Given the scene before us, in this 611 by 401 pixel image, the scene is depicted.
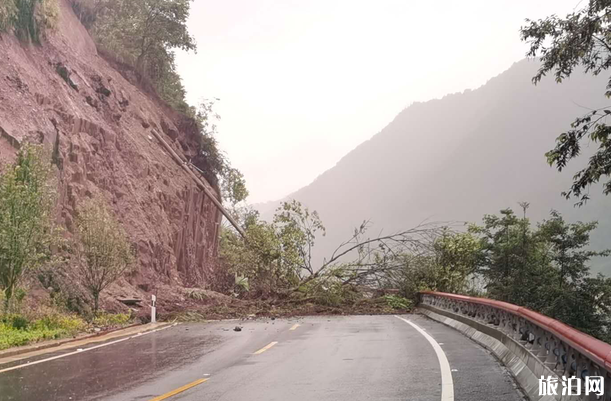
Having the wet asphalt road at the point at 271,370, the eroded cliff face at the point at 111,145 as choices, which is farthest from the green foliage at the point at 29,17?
the wet asphalt road at the point at 271,370

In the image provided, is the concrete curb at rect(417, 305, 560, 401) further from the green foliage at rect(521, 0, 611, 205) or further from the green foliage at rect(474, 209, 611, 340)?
the green foliage at rect(474, 209, 611, 340)

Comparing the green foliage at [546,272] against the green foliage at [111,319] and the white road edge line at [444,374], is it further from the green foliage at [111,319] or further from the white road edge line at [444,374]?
the green foliage at [111,319]

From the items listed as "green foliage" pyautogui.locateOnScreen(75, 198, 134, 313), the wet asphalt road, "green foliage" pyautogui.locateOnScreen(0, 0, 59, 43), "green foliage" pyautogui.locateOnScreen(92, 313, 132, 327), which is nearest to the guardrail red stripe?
the wet asphalt road

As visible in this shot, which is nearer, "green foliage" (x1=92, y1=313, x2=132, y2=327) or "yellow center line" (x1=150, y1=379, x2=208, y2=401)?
"yellow center line" (x1=150, y1=379, x2=208, y2=401)

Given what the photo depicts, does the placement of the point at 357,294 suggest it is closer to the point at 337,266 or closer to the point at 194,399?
the point at 337,266

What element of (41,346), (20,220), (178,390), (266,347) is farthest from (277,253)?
(178,390)

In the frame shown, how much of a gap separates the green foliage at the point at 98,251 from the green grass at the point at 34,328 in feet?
6.23

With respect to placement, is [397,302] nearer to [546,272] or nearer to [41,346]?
[41,346]

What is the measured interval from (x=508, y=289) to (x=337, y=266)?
19.9 metres

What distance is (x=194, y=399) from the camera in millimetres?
7555

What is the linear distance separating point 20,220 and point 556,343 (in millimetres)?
13461

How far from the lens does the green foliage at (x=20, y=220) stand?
1524cm

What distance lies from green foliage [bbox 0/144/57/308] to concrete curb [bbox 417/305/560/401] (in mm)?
11559

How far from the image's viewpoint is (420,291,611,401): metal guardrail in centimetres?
491
